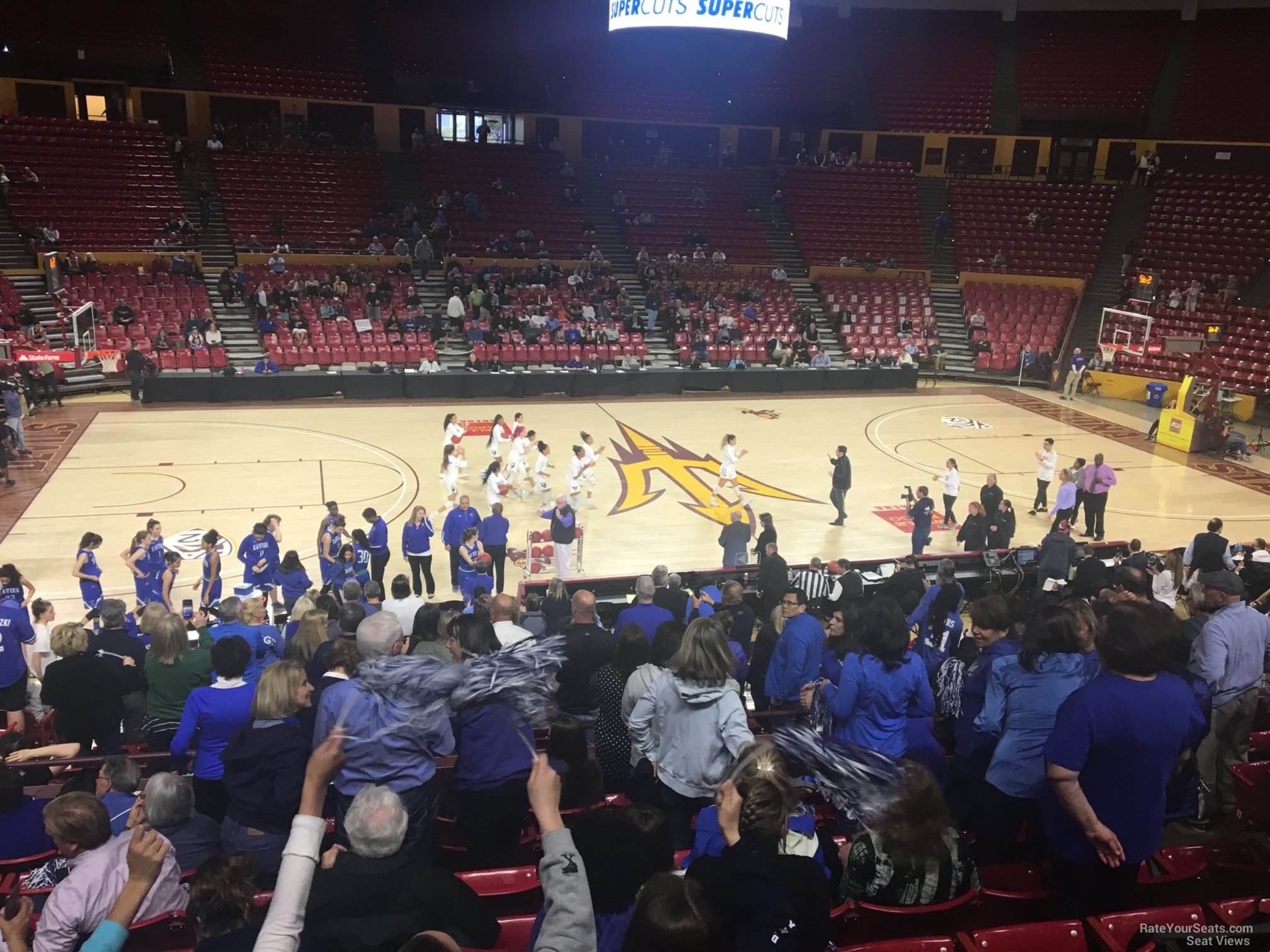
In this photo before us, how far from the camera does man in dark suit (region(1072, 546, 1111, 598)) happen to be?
387 inches

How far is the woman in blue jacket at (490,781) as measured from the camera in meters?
4.71

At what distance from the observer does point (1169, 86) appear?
38.6m

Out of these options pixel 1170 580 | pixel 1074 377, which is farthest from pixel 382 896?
pixel 1074 377

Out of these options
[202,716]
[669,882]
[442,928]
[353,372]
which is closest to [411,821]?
[442,928]

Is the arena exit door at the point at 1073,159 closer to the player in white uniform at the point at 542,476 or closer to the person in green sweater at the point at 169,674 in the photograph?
the player in white uniform at the point at 542,476

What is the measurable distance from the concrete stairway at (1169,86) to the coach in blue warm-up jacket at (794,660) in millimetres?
38556

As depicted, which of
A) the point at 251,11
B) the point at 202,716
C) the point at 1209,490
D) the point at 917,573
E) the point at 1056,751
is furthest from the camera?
the point at 251,11

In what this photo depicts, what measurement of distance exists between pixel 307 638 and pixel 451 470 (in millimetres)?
9257

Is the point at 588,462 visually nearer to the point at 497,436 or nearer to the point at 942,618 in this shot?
the point at 497,436

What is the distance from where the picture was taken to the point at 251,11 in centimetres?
3662

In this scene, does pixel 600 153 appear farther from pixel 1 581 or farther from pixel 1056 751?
pixel 1056 751

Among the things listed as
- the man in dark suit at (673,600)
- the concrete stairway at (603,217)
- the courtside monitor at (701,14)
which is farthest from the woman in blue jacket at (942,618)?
the concrete stairway at (603,217)

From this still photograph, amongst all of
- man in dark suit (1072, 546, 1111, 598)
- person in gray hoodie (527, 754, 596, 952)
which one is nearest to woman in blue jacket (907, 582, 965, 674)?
man in dark suit (1072, 546, 1111, 598)

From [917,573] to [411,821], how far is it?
7251 mm
